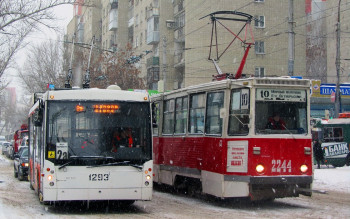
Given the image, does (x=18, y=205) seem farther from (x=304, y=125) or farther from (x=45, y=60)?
(x=45, y=60)

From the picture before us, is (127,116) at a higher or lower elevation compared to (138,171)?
higher

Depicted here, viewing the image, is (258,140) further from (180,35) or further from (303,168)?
(180,35)

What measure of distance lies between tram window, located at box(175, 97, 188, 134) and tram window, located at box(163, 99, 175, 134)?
0.35 metres

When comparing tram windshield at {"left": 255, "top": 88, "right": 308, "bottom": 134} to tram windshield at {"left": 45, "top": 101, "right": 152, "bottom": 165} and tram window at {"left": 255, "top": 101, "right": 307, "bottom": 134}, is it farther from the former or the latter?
tram windshield at {"left": 45, "top": 101, "right": 152, "bottom": 165}

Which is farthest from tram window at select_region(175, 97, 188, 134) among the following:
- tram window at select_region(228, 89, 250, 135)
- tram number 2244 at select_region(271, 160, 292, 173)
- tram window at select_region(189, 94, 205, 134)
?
tram number 2244 at select_region(271, 160, 292, 173)

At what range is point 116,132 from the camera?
40.7ft

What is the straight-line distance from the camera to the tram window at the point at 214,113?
A: 1327 cm

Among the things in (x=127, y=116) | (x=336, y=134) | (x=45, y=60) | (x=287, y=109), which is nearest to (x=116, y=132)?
(x=127, y=116)

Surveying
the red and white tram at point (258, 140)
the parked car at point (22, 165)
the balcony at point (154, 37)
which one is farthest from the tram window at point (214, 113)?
the balcony at point (154, 37)

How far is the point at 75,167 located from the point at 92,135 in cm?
78

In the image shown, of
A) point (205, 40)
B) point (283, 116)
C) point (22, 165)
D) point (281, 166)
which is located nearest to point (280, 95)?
point (283, 116)

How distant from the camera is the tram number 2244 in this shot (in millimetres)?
12633

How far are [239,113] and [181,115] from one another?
3.02 m

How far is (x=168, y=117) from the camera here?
1669 cm
